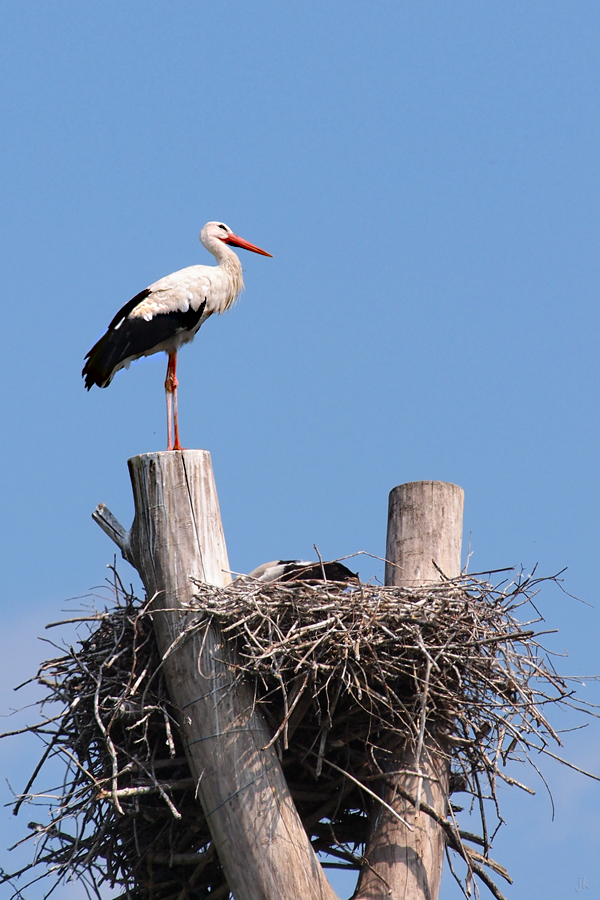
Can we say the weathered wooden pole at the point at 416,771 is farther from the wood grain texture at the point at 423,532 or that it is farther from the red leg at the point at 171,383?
the red leg at the point at 171,383

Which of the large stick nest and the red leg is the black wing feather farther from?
the large stick nest

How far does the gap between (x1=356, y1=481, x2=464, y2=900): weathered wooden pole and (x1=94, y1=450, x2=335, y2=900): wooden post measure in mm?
358

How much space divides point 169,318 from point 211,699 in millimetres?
3975

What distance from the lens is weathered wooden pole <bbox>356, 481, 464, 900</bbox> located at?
16.6ft

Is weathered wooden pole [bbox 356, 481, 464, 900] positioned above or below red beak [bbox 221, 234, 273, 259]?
below

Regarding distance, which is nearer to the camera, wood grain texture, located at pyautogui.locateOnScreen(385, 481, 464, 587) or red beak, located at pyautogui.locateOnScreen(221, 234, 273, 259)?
wood grain texture, located at pyautogui.locateOnScreen(385, 481, 464, 587)

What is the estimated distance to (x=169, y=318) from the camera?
27.5 ft

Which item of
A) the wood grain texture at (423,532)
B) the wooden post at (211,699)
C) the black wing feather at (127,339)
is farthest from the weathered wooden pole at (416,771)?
the black wing feather at (127,339)

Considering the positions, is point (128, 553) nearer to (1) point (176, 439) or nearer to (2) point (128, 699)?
(2) point (128, 699)

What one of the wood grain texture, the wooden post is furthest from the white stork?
the wooden post

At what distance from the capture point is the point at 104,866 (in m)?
5.54

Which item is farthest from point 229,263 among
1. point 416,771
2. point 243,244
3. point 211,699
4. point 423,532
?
point 416,771

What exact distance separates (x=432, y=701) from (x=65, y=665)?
1906 millimetres

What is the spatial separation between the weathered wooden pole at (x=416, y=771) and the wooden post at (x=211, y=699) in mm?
358
